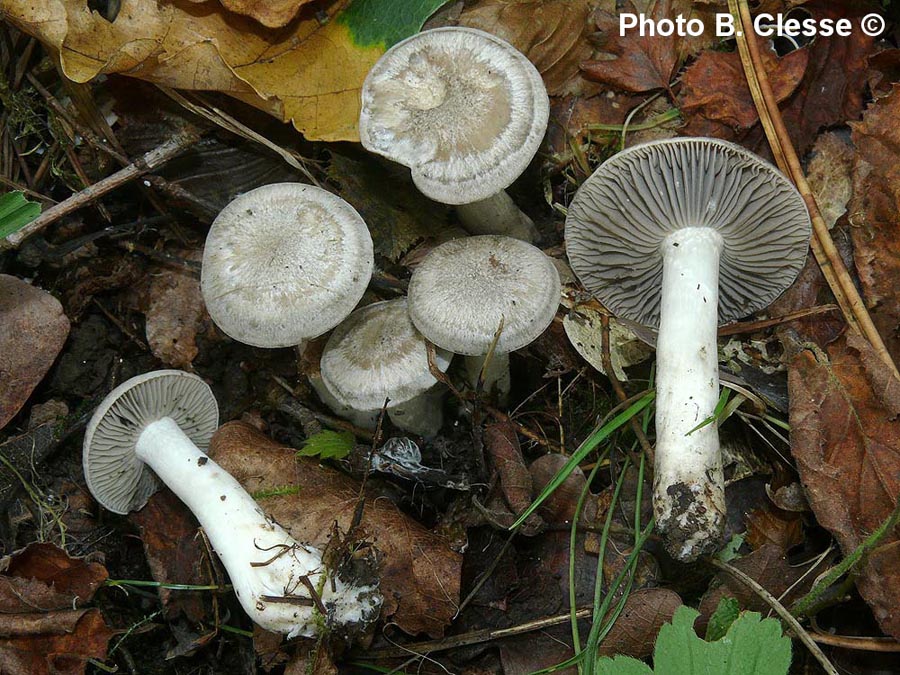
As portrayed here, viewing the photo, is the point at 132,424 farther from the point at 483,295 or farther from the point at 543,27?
the point at 543,27

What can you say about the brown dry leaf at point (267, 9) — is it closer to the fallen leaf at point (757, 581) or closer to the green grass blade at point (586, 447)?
the green grass blade at point (586, 447)

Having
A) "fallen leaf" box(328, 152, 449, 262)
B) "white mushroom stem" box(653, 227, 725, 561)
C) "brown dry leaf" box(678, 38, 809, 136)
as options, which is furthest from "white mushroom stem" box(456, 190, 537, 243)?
"brown dry leaf" box(678, 38, 809, 136)

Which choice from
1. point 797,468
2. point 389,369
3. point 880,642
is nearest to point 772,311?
point 797,468

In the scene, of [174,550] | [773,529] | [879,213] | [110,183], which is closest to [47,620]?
[174,550]

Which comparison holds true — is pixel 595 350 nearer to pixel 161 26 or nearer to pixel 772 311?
pixel 772 311

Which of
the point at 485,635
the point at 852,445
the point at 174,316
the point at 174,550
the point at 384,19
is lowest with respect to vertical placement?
the point at 174,550

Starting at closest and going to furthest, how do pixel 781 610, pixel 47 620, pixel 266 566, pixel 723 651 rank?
pixel 723 651
pixel 781 610
pixel 266 566
pixel 47 620

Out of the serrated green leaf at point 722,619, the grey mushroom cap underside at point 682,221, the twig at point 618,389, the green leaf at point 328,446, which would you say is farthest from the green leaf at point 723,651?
the grey mushroom cap underside at point 682,221
